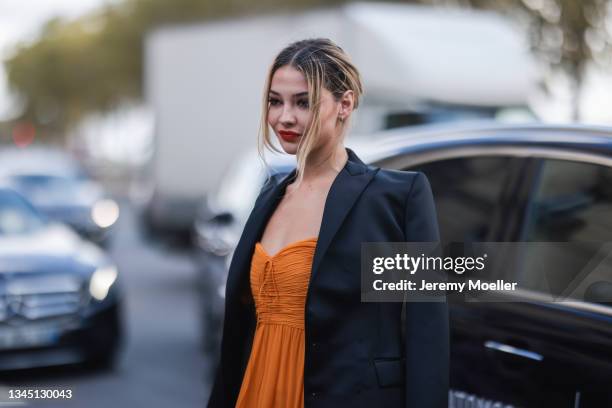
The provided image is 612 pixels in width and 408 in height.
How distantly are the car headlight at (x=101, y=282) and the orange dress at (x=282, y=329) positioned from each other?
5.13 meters

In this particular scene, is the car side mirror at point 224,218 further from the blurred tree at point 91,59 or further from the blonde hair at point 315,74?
the blurred tree at point 91,59

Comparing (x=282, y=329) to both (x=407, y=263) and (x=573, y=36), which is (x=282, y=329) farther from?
(x=573, y=36)

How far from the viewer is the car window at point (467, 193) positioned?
3.68 meters

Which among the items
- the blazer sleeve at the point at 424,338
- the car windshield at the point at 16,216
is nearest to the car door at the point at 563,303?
the blazer sleeve at the point at 424,338

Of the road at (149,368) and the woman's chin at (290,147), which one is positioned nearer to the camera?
the woman's chin at (290,147)

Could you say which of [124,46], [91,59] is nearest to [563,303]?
[124,46]

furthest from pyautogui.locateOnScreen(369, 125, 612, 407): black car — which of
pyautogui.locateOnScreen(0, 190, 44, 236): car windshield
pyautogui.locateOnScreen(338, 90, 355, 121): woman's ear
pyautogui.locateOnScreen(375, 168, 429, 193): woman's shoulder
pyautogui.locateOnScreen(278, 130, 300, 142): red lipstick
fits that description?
pyautogui.locateOnScreen(0, 190, 44, 236): car windshield

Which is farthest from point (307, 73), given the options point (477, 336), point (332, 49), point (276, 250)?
point (477, 336)

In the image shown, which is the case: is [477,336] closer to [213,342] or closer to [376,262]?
[376,262]

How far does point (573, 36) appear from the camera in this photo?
16297mm

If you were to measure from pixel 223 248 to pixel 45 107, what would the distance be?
72.1m

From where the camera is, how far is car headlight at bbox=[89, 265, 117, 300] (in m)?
7.64
